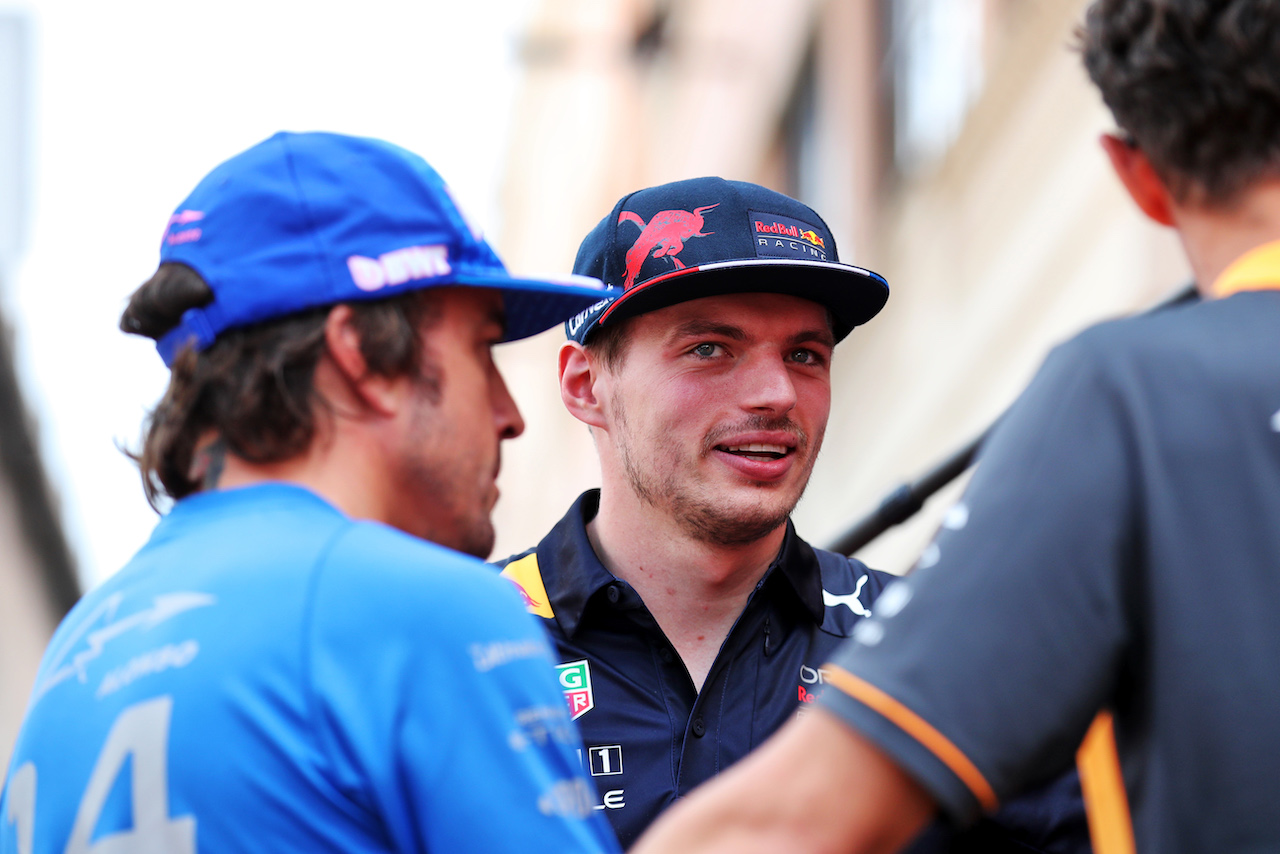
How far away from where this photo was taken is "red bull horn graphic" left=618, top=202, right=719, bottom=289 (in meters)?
2.97

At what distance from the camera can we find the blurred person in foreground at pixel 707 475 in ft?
9.12

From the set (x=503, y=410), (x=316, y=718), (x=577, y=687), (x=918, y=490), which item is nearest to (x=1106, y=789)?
(x=316, y=718)

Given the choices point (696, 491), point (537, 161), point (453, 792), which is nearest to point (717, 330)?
point (696, 491)

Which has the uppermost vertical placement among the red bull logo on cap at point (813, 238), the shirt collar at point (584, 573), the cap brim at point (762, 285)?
the red bull logo on cap at point (813, 238)

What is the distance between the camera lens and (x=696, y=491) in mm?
2969

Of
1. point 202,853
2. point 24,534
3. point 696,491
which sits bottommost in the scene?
point 24,534

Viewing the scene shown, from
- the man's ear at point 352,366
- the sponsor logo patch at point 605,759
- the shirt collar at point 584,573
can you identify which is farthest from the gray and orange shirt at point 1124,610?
the shirt collar at point 584,573

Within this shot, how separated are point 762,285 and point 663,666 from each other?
2.79 feet

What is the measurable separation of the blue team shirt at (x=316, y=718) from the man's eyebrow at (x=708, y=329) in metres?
1.46

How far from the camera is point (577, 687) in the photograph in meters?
2.70

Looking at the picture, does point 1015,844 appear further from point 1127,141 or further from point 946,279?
point 946,279

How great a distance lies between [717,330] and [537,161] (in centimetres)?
1730

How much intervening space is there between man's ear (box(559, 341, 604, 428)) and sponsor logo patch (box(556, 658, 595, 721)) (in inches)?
27.2

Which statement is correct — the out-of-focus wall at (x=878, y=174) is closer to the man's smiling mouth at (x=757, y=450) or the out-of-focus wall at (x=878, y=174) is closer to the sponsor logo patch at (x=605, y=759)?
→ the man's smiling mouth at (x=757, y=450)
